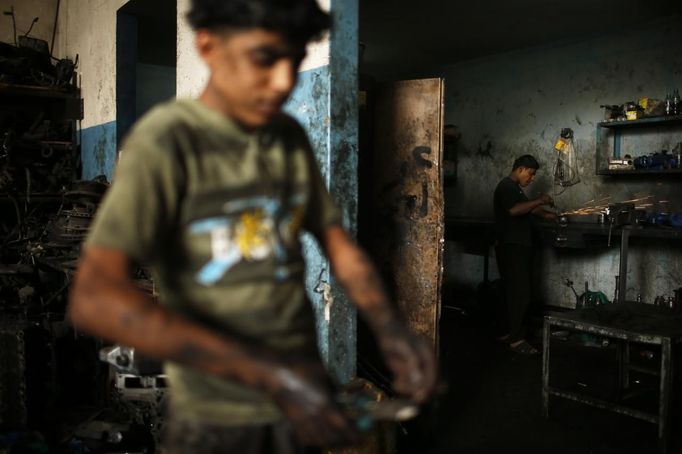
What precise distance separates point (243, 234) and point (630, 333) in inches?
111

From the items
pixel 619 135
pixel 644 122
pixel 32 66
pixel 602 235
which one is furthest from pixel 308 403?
pixel 32 66

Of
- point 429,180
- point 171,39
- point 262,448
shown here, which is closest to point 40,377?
point 429,180

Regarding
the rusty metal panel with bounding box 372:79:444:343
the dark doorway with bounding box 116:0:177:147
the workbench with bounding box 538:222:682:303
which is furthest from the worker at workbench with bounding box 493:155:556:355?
the dark doorway with bounding box 116:0:177:147

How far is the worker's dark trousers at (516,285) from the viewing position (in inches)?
211

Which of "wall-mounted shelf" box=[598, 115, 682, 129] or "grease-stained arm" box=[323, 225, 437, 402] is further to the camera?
"wall-mounted shelf" box=[598, 115, 682, 129]

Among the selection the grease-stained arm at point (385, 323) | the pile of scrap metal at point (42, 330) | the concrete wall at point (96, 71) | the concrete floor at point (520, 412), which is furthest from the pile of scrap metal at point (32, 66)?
the grease-stained arm at point (385, 323)

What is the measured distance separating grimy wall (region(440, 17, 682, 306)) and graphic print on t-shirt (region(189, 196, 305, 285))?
5679 mm

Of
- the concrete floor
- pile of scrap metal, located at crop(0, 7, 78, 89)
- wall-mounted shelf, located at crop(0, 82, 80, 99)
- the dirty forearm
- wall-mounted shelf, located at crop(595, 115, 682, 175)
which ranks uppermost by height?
pile of scrap metal, located at crop(0, 7, 78, 89)

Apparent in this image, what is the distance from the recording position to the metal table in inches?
123

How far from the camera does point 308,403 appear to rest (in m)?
0.92

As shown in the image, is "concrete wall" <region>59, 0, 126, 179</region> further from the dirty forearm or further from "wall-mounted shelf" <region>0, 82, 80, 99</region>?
the dirty forearm

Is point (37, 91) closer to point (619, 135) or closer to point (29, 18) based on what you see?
point (29, 18)

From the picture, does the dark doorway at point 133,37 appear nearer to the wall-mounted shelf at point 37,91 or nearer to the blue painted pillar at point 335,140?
the wall-mounted shelf at point 37,91

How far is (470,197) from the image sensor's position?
7.78 metres
